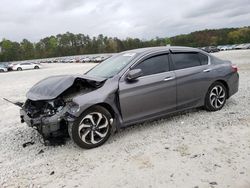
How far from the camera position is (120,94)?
5.15m

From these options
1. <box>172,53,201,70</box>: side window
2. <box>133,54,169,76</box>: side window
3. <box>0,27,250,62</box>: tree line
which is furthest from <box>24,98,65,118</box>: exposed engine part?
<box>0,27,250,62</box>: tree line

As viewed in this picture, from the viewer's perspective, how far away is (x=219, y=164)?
159 inches

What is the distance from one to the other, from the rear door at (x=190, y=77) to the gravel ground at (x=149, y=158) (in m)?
0.40

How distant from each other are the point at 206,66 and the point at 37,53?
418 ft

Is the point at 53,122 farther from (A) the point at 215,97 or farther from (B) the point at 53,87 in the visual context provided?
(A) the point at 215,97

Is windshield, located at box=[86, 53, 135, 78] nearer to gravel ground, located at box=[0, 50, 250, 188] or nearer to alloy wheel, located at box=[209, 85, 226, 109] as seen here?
gravel ground, located at box=[0, 50, 250, 188]

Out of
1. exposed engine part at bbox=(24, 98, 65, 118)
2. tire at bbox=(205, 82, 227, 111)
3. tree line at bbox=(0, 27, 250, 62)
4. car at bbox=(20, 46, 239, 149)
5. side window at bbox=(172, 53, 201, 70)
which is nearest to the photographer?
car at bbox=(20, 46, 239, 149)

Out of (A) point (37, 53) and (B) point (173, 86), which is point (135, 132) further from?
(A) point (37, 53)

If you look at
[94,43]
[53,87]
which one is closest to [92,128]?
[53,87]

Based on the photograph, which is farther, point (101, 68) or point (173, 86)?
point (101, 68)

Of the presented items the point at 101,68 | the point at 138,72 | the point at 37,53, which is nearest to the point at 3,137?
the point at 101,68

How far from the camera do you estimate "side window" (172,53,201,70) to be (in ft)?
19.9

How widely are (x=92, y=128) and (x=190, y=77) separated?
2.35m

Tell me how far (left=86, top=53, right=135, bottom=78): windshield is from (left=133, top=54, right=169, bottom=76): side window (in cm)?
29
